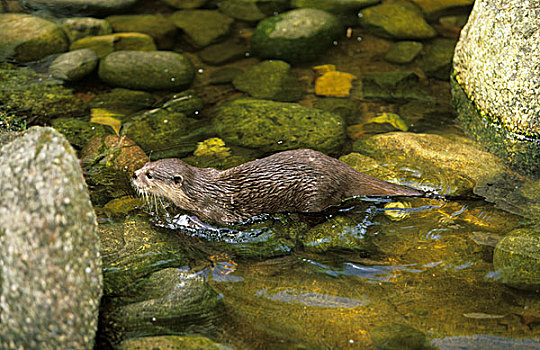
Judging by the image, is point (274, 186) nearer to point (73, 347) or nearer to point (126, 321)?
point (126, 321)

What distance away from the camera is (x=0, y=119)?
397 centimetres

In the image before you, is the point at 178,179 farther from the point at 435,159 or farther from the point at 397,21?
the point at 397,21

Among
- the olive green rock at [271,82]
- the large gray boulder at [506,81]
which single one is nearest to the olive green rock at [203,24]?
the olive green rock at [271,82]

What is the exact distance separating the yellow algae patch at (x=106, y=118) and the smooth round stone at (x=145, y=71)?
493 mm

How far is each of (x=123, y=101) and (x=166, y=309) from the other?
286 cm

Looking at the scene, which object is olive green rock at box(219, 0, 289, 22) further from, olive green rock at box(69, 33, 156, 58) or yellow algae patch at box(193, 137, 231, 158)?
yellow algae patch at box(193, 137, 231, 158)

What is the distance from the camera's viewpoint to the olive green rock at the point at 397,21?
6070mm

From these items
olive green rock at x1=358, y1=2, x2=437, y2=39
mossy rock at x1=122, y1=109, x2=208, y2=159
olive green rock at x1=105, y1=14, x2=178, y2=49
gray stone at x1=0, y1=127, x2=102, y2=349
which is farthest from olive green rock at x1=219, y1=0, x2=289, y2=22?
gray stone at x1=0, y1=127, x2=102, y2=349

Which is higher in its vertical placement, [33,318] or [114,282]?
[33,318]

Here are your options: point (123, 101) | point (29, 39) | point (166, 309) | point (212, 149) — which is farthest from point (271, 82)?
point (166, 309)

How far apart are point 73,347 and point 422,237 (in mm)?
2153

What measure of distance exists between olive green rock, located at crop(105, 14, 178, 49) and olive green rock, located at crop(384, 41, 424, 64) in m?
2.47

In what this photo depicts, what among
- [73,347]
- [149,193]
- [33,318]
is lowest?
[149,193]

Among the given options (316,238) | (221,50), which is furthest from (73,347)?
(221,50)
